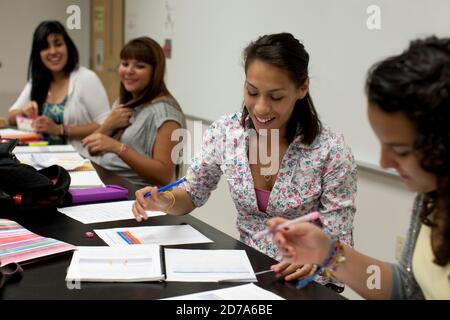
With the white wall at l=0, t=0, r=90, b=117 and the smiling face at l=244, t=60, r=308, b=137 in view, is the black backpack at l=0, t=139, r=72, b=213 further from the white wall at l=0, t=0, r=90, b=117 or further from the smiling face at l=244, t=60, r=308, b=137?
the white wall at l=0, t=0, r=90, b=117

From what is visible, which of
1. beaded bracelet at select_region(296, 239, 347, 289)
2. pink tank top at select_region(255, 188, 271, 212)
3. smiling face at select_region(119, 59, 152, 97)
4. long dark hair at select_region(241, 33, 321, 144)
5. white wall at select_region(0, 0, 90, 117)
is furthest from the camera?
white wall at select_region(0, 0, 90, 117)

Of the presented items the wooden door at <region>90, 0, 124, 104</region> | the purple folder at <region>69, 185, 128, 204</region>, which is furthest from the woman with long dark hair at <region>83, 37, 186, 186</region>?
the wooden door at <region>90, 0, 124, 104</region>

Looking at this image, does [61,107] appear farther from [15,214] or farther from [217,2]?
[15,214]

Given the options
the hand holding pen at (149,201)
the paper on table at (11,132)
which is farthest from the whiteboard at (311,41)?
the paper on table at (11,132)

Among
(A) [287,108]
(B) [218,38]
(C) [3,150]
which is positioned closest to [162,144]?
(C) [3,150]

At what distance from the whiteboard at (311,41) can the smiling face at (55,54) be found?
0.85 metres

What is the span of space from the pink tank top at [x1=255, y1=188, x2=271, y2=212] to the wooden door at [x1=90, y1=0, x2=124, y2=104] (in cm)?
350

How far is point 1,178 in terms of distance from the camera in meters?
1.65

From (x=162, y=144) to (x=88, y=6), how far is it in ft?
11.4

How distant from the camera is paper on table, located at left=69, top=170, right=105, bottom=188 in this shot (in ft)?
6.43

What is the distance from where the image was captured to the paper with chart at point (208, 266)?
1.23 metres

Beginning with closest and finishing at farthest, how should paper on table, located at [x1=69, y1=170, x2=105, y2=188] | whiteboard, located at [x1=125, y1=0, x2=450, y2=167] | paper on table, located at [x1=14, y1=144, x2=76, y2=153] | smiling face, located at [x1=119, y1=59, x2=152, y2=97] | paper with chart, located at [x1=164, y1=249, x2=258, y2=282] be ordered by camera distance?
paper with chart, located at [x1=164, y1=249, x2=258, y2=282] → paper on table, located at [x1=69, y1=170, x2=105, y2=188] → whiteboard, located at [x1=125, y1=0, x2=450, y2=167] → smiling face, located at [x1=119, y1=59, x2=152, y2=97] → paper on table, located at [x1=14, y1=144, x2=76, y2=153]

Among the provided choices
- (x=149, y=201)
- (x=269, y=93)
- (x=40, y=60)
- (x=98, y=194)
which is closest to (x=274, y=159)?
(x=269, y=93)

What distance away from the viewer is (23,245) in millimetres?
1354
